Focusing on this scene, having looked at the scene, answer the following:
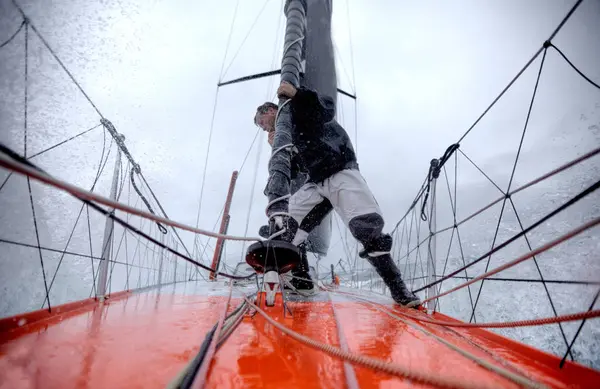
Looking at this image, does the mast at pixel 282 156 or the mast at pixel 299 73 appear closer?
the mast at pixel 282 156

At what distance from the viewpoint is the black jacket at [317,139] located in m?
2.05

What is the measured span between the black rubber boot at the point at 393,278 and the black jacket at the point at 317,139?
800mm

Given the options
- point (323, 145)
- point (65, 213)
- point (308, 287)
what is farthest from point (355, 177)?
point (65, 213)

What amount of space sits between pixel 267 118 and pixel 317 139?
2.70 ft

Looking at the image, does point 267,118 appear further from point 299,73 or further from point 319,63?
point 319,63

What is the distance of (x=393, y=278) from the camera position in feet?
6.81

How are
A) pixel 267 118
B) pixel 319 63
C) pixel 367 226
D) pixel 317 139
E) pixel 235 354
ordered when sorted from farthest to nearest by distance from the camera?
pixel 319 63 → pixel 267 118 → pixel 317 139 → pixel 367 226 → pixel 235 354

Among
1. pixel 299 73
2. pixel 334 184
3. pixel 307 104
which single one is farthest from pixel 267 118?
pixel 334 184

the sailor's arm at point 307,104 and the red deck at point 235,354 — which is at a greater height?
the sailor's arm at point 307,104

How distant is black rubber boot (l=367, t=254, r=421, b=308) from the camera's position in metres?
2.04

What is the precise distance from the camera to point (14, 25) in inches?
65.4

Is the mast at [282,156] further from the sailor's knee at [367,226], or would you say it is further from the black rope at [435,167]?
the black rope at [435,167]

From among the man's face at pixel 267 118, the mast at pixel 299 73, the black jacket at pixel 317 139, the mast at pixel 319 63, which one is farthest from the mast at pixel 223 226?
the black jacket at pixel 317 139

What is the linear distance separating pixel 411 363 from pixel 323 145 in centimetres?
161
